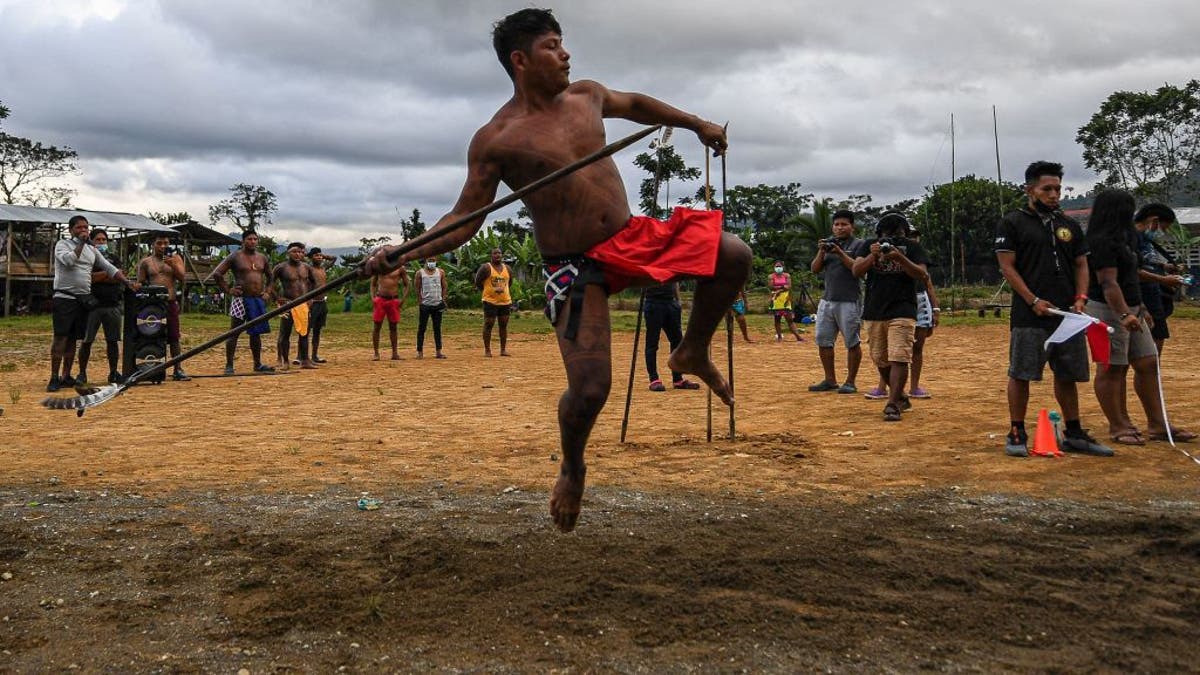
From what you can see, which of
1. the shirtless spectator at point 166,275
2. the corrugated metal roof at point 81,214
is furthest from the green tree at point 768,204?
the shirtless spectator at point 166,275

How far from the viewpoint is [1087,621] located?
3258 millimetres

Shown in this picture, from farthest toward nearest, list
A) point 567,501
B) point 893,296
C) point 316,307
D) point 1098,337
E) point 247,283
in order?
1. point 316,307
2. point 247,283
3. point 893,296
4. point 1098,337
5. point 567,501

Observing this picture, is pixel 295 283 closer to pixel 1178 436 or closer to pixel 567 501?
pixel 567 501

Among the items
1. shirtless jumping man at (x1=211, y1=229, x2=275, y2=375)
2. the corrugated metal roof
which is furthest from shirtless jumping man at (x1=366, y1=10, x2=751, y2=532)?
the corrugated metal roof

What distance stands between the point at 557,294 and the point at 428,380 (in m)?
8.86

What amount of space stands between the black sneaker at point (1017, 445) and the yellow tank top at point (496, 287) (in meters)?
10.5

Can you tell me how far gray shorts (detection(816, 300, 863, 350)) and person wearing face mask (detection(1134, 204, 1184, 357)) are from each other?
9.23 feet

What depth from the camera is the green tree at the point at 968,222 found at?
46875 mm

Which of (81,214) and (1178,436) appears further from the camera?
(81,214)

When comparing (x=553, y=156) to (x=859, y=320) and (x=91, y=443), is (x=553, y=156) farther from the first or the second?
(x=859, y=320)

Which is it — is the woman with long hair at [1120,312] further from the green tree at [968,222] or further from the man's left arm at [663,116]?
the green tree at [968,222]

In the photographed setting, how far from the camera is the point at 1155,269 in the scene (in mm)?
7387

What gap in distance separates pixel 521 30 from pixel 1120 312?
16.3 feet

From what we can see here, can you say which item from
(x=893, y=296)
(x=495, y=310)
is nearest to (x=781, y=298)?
(x=495, y=310)
